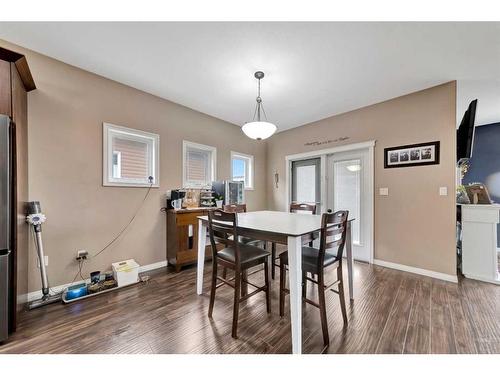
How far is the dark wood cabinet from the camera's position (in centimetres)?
161

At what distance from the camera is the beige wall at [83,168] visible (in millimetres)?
2176

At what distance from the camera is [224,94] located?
3.04m

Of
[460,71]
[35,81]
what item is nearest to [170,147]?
[35,81]

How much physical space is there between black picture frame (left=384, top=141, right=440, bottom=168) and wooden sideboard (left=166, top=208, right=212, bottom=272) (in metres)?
2.96

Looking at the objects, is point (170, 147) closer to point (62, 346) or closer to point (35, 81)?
point (35, 81)

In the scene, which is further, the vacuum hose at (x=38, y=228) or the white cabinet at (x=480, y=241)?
the white cabinet at (x=480, y=241)

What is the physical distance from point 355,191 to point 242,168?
7.75 feet

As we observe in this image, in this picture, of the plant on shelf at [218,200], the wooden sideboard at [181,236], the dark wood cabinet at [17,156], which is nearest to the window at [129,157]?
the wooden sideboard at [181,236]

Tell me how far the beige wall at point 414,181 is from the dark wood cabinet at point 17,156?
4175 millimetres

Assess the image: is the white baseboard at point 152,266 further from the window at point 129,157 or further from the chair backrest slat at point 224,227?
the chair backrest slat at point 224,227

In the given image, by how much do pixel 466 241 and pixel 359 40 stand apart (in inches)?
117

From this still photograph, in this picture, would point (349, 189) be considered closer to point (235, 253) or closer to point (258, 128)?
point (258, 128)

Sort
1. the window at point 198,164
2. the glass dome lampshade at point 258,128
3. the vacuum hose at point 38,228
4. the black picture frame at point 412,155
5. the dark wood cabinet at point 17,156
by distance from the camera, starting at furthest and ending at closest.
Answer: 1. the window at point 198,164
2. the black picture frame at point 412,155
3. the glass dome lampshade at point 258,128
4. the vacuum hose at point 38,228
5. the dark wood cabinet at point 17,156

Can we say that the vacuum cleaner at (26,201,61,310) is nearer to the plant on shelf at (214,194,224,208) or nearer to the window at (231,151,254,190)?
the plant on shelf at (214,194,224,208)
